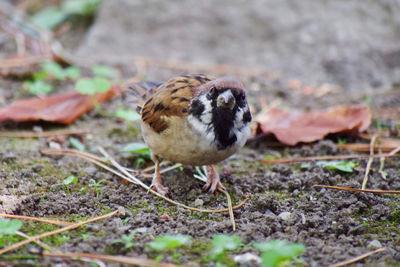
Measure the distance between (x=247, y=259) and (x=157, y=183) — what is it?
1312 millimetres

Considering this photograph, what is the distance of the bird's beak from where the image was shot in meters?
3.15

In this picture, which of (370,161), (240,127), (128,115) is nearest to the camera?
(240,127)

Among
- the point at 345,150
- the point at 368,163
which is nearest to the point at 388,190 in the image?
the point at 368,163

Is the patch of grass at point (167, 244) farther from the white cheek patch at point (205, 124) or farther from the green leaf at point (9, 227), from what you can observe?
the white cheek patch at point (205, 124)

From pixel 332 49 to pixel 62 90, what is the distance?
3.68 meters

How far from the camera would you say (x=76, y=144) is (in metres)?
4.33

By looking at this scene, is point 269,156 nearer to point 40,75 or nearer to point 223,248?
point 223,248

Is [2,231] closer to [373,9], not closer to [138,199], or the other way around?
[138,199]

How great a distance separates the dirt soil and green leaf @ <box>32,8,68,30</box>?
3532 millimetres

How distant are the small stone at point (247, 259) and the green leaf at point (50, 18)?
6.16m

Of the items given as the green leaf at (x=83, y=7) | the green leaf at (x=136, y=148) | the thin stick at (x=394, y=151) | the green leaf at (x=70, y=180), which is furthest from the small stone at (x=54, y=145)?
the green leaf at (x=83, y=7)

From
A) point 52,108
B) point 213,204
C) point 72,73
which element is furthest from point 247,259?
point 72,73

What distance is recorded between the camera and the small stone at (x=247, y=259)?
245 centimetres

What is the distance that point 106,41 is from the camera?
22.6ft
